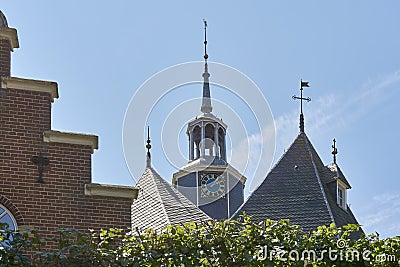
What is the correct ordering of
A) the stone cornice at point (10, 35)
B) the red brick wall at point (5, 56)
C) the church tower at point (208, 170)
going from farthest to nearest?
the church tower at point (208, 170)
the stone cornice at point (10, 35)
the red brick wall at point (5, 56)

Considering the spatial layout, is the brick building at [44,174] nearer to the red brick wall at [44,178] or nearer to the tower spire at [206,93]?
the red brick wall at [44,178]

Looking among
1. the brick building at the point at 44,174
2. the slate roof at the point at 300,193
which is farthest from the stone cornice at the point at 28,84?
the slate roof at the point at 300,193

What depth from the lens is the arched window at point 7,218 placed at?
47.8ft

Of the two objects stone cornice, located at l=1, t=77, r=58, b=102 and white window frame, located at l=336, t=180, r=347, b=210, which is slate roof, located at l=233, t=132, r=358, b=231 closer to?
white window frame, located at l=336, t=180, r=347, b=210

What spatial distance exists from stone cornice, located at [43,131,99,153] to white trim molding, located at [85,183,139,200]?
28.5 inches

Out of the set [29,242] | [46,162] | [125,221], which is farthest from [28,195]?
[29,242]

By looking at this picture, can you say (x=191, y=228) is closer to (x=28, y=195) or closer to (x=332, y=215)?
(x=28, y=195)

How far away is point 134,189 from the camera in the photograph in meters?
15.1

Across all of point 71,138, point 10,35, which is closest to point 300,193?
point 71,138

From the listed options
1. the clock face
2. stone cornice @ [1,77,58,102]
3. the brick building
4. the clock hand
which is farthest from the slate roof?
the clock hand

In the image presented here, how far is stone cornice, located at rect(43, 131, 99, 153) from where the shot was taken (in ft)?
49.7

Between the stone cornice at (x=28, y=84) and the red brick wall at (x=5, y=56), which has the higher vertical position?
the red brick wall at (x=5, y=56)

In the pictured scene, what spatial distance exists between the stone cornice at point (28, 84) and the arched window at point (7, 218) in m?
2.07

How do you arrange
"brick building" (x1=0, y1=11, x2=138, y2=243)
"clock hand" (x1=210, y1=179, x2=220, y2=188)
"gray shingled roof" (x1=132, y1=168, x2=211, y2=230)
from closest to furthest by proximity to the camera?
"brick building" (x1=0, y1=11, x2=138, y2=243) → "gray shingled roof" (x1=132, y1=168, x2=211, y2=230) → "clock hand" (x1=210, y1=179, x2=220, y2=188)
